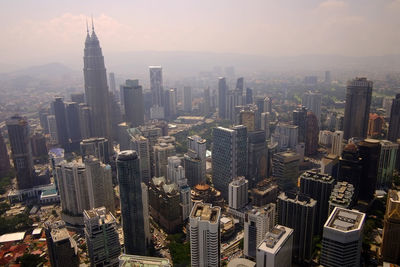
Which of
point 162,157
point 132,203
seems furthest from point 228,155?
point 132,203

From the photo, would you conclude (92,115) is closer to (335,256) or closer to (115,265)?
(115,265)

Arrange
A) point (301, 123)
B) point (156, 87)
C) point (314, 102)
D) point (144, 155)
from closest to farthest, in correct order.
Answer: point (144, 155) → point (301, 123) → point (314, 102) → point (156, 87)

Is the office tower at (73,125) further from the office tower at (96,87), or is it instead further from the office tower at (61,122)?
the office tower at (96,87)

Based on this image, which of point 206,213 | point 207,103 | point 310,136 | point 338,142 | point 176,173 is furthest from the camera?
point 207,103

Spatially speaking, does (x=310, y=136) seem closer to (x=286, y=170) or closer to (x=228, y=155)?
(x=286, y=170)

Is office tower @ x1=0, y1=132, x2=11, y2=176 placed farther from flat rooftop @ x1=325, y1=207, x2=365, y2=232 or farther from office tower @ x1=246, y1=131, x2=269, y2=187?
flat rooftop @ x1=325, y1=207, x2=365, y2=232

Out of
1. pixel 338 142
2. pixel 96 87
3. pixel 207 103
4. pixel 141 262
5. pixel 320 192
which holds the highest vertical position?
pixel 96 87
